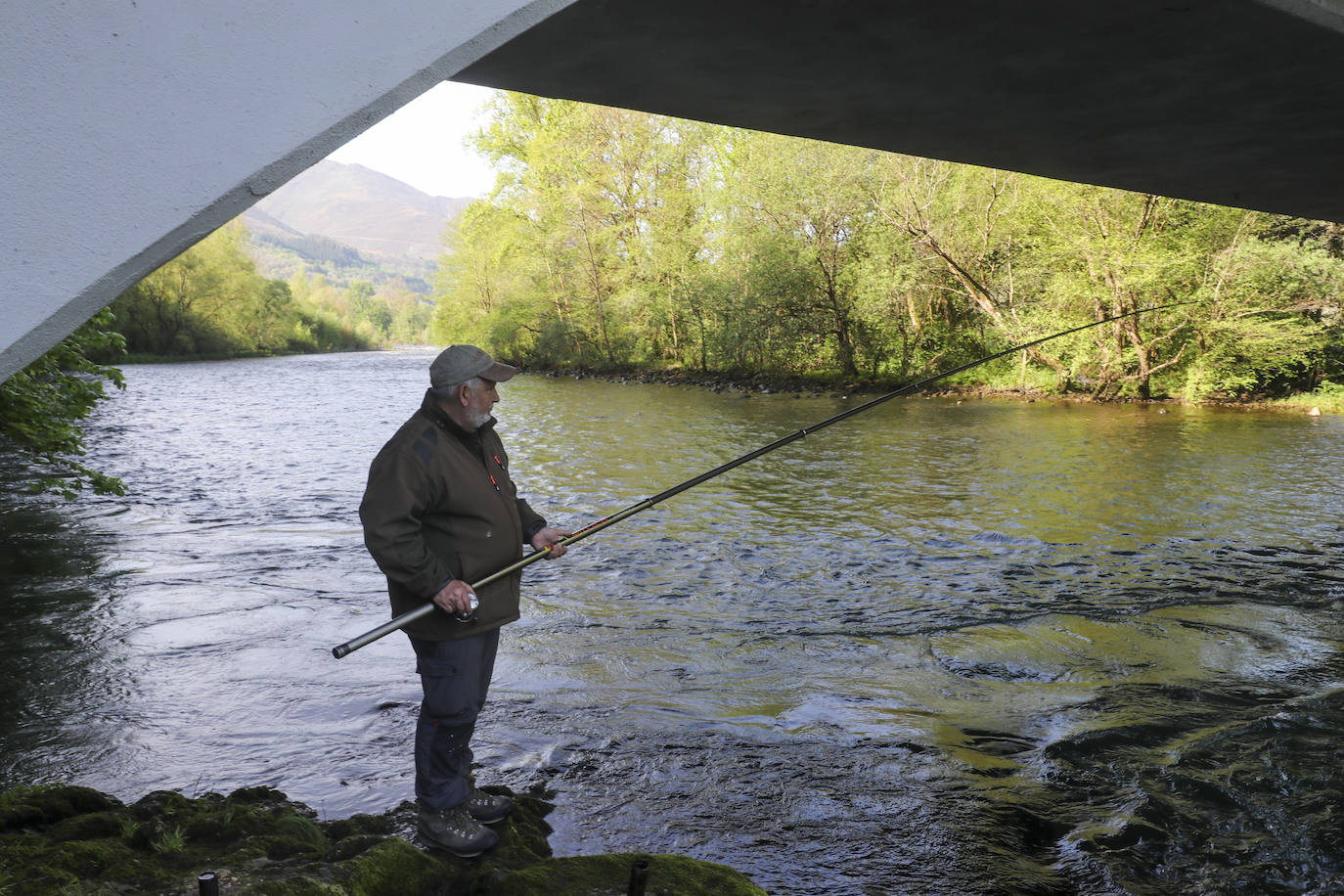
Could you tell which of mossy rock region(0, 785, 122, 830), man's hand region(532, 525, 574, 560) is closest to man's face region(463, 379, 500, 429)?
man's hand region(532, 525, 574, 560)

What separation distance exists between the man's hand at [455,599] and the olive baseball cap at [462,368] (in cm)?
79

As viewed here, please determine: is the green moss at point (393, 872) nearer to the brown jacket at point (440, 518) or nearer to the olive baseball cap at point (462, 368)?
the brown jacket at point (440, 518)

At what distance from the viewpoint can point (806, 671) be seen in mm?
7078

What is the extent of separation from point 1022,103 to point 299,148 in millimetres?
5672

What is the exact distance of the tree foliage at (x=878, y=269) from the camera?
995 inches

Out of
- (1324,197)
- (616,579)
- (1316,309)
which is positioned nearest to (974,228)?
(1316,309)

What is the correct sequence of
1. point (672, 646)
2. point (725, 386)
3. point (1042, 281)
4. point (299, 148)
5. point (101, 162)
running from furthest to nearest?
point (725, 386) → point (1042, 281) → point (672, 646) → point (299, 148) → point (101, 162)

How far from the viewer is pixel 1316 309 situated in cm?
2434

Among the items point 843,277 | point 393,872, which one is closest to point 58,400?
point 393,872

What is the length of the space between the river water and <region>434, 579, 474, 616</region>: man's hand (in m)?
1.47

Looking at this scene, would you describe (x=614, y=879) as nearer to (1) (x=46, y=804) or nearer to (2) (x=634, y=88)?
(1) (x=46, y=804)

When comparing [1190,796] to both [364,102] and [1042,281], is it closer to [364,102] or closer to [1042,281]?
[364,102]

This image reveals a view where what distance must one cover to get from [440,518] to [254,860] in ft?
4.57

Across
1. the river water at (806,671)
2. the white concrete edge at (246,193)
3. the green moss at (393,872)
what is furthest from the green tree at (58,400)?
the white concrete edge at (246,193)
